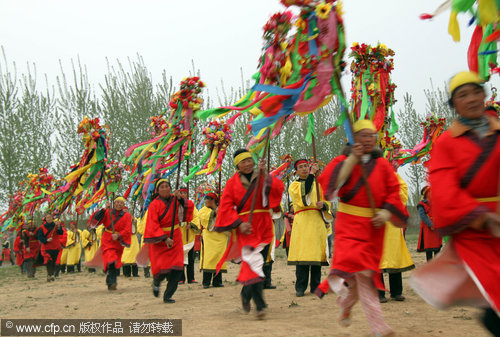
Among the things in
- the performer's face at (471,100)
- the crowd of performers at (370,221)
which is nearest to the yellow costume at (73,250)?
the crowd of performers at (370,221)

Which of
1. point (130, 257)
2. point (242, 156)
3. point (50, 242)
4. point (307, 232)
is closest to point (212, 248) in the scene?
point (307, 232)

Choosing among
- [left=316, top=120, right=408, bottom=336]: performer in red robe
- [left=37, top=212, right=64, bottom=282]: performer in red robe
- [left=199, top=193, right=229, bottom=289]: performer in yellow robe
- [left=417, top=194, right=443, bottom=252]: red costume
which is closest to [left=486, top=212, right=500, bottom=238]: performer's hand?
[left=316, top=120, right=408, bottom=336]: performer in red robe

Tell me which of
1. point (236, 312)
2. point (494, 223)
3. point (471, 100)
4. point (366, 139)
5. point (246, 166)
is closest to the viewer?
point (494, 223)

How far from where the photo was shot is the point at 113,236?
9.88 m

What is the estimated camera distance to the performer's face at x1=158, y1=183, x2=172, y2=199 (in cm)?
→ 786

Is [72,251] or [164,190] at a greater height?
[164,190]

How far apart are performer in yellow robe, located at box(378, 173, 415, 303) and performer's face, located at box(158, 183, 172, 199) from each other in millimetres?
3402

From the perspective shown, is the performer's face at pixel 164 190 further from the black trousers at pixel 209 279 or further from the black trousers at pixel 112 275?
the black trousers at pixel 112 275

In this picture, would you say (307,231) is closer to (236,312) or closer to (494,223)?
(236,312)

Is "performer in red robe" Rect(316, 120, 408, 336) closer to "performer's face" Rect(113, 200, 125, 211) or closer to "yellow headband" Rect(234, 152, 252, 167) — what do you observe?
"yellow headband" Rect(234, 152, 252, 167)

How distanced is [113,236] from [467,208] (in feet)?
A: 26.5

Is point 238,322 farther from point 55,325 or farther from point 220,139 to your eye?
point 220,139

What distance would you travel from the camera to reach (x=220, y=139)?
9953mm

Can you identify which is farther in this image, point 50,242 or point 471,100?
point 50,242
